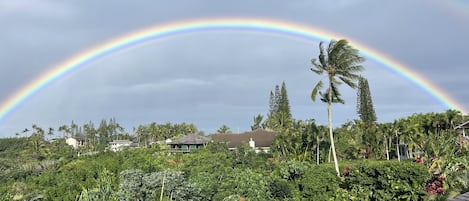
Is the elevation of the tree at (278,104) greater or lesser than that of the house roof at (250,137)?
greater

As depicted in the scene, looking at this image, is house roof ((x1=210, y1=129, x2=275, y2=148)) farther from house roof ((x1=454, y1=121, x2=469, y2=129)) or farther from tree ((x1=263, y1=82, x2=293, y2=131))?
house roof ((x1=454, y1=121, x2=469, y2=129))

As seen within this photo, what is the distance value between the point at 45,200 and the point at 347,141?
28.8 meters

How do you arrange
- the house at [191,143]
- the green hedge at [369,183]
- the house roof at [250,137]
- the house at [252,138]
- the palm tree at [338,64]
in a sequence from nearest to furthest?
1. the green hedge at [369,183]
2. the palm tree at [338,64]
3. the house at [191,143]
4. the house at [252,138]
5. the house roof at [250,137]

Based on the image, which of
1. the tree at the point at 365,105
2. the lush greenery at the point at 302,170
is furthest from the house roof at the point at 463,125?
the tree at the point at 365,105

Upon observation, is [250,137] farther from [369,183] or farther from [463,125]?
[369,183]

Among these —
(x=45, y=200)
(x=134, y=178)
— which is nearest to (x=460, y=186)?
(x=134, y=178)

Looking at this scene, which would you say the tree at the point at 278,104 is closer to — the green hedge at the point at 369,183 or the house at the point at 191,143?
the house at the point at 191,143

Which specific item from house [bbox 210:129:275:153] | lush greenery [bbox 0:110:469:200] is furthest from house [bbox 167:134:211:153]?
lush greenery [bbox 0:110:469:200]

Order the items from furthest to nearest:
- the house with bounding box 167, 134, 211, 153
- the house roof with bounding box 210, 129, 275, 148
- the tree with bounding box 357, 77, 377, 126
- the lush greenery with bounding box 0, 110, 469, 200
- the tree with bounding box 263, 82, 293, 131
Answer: the tree with bounding box 263, 82, 293, 131
the tree with bounding box 357, 77, 377, 126
the house roof with bounding box 210, 129, 275, 148
the house with bounding box 167, 134, 211, 153
the lush greenery with bounding box 0, 110, 469, 200

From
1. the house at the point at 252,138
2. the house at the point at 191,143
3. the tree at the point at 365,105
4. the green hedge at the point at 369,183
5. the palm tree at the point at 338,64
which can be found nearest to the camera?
the green hedge at the point at 369,183

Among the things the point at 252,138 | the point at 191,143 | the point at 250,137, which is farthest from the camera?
the point at 250,137

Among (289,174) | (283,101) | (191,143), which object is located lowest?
(289,174)

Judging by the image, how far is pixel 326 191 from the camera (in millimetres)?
18625

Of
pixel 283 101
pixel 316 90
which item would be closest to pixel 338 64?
pixel 316 90
